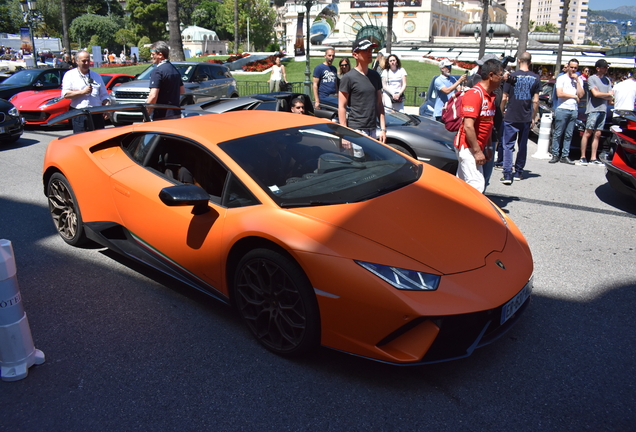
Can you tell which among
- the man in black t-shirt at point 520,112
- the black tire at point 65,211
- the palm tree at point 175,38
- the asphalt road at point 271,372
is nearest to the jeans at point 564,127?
the man in black t-shirt at point 520,112

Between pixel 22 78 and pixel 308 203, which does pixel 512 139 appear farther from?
pixel 22 78

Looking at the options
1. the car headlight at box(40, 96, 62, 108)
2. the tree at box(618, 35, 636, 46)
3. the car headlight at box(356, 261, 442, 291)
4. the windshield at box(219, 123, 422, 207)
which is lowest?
the car headlight at box(356, 261, 442, 291)

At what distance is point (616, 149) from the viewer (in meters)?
6.21

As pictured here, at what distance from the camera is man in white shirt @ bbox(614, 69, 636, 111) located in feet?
28.8

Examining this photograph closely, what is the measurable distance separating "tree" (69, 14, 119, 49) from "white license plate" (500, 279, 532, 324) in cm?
9594

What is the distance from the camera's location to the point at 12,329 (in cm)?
280

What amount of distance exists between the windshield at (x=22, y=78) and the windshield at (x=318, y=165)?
1304 cm

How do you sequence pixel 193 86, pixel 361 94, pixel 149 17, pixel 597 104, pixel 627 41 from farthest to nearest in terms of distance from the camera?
pixel 627 41 → pixel 149 17 → pixel 193 86 → pixel 597 104 → pixel 361 94

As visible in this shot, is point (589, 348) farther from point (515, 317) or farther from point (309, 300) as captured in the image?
point (309, 300)

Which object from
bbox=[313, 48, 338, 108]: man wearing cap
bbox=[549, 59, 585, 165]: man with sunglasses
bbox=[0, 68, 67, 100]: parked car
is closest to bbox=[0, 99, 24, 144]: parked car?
bbox=[0, 68, 67, 100]: parked car

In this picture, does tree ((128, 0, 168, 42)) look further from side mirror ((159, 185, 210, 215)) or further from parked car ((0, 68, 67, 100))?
side mirror ((159, 185, 210, 215))

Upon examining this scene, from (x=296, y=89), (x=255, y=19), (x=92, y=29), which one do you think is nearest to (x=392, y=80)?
(x=296, y=89)

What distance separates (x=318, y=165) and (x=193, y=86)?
1184cm

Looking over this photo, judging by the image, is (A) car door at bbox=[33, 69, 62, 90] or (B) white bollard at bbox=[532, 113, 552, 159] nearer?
(B) white bollard at bbox=[532, 113, 552, 159]
